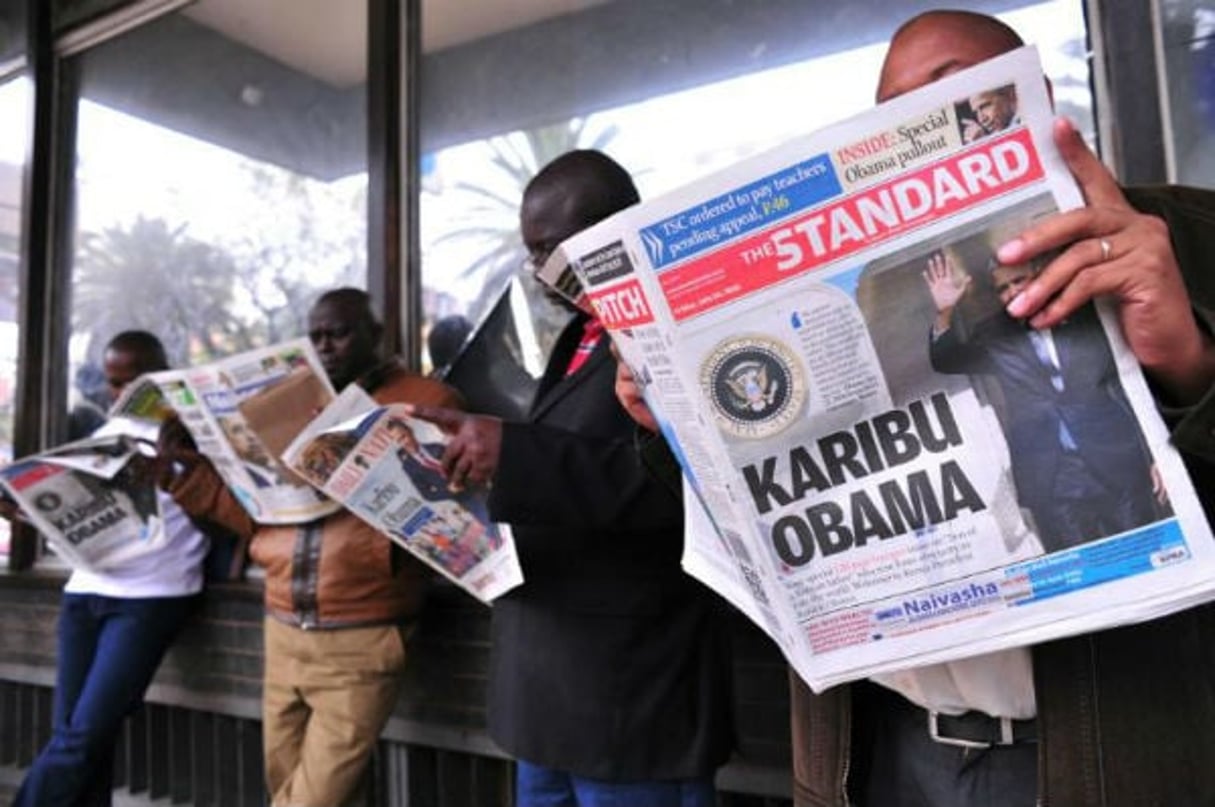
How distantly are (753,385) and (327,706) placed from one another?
5.46 feet

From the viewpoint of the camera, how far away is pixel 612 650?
145 cm

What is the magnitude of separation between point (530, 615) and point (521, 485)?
0.32m

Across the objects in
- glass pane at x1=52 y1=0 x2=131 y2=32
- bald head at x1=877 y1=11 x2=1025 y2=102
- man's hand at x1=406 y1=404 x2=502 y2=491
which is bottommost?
man's hand at x1=406 y1=404 x2=502 y2=491

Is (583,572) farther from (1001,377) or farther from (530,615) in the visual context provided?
(1001,377)

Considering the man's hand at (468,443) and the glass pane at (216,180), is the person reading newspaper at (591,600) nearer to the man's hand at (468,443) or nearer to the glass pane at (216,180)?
the man's hand at (468,443)

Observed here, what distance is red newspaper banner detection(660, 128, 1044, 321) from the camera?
2.41 ft

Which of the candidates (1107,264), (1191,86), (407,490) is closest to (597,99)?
(1191,86)

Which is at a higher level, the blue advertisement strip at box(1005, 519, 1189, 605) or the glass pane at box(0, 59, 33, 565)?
the glass pane at box(0, 59, 33, 565)

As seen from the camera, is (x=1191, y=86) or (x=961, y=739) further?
(x=1191, y=86)

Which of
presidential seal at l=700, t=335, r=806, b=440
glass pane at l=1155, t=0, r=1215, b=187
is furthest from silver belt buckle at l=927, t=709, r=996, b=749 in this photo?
glass pane at l=1155, t=0, r=1215, b=187

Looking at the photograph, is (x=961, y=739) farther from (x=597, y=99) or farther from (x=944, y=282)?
(x=597, y=99)

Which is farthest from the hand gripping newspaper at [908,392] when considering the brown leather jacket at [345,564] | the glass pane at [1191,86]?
the glass pane at [1191,86]

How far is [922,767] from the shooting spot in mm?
980

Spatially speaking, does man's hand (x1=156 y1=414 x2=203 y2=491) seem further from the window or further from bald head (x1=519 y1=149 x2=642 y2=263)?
the window
